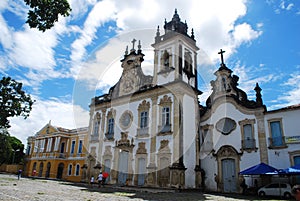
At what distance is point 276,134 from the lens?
53.4 feet

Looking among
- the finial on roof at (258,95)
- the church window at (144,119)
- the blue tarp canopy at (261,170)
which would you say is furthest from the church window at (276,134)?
the church window at (144,119)

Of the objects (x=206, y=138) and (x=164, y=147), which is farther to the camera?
(x=206, y=138)

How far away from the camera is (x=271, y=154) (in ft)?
Result: 52.3

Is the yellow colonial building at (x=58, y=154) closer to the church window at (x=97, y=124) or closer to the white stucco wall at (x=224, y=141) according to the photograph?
the church window at (x=97, y=124)

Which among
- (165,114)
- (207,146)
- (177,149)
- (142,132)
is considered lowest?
(177,149)

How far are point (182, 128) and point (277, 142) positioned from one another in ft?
20.0

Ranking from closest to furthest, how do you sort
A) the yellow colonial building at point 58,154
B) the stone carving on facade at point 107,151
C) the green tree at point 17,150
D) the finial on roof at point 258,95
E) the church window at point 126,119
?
the finial on roof at point 258,95 → the church window at point 126,119 → the stone carving on facade at point 107,151 → the yellow colonial building at point 58,154 → the green tree at point 17,150

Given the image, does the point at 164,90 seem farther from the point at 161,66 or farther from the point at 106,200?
the point at 106,200

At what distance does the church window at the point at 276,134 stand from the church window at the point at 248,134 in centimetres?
114

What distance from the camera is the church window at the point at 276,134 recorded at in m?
15.9

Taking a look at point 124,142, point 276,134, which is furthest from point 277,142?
point 124,142

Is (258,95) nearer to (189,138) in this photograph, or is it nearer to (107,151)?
(189,138)

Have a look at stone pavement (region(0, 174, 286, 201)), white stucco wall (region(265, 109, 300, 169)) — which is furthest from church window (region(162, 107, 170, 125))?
white stucco wall (region(265, 109, 300, 169))

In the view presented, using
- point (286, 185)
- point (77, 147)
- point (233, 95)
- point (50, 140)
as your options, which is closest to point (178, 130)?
point (233, 95)
